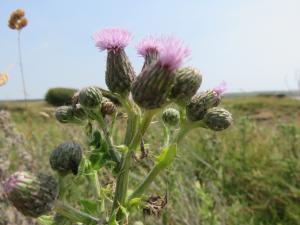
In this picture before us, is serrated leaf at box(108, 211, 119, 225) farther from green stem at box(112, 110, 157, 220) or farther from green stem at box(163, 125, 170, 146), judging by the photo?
green stem at box(163, 125, 170, 146)

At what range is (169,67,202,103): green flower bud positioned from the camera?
169 cm

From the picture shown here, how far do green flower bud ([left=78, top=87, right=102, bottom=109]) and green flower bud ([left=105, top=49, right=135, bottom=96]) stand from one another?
0.25ft

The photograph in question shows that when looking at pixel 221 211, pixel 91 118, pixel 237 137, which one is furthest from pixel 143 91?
pixel 237 137

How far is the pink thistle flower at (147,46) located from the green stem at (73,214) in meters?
0.76

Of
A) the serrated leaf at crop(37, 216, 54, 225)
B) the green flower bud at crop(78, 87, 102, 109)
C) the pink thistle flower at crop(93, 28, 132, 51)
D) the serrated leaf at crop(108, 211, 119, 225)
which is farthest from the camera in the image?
the pink thistle flower at crop(93, 28, 132, 51)

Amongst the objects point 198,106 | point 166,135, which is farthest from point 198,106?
point 166,135

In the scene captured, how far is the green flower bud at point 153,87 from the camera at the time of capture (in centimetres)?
155

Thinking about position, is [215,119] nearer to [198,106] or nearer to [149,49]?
[198,106]

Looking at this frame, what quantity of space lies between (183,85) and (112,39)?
444 mm

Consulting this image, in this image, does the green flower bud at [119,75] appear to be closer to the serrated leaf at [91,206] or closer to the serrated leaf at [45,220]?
the serrated leaf at [91,206]

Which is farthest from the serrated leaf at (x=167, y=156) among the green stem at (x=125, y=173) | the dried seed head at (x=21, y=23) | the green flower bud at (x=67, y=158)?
the dried seed head at (x=21, y=23)

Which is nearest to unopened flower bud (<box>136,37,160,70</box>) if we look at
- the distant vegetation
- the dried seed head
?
the dried seed head

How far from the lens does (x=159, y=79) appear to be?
1.56 metres

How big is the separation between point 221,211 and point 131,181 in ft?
4.04
